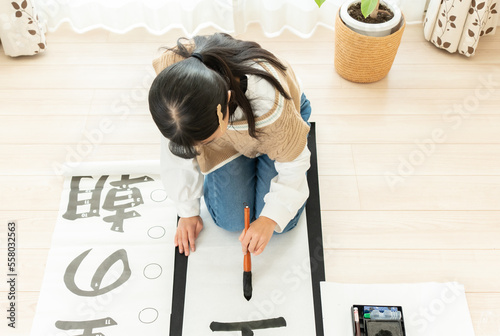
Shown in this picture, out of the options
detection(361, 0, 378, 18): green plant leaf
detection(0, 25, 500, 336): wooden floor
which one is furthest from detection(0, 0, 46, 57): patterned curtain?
detection(361, 0, 378, 18): green plant leaf

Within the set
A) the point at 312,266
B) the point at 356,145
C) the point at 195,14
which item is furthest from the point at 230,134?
the point at 195,14

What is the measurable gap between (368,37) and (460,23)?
333 millimetres

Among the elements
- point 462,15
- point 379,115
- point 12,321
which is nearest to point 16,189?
point 12,321

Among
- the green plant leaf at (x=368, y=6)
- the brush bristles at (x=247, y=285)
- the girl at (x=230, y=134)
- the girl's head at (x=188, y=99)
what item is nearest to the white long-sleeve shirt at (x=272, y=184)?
the girl at (x=230, y=134)

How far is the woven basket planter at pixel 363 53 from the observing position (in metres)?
1.48

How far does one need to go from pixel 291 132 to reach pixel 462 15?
0.86 meters

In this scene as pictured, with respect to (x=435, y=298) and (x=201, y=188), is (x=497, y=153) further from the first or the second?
(x=201, y=188)

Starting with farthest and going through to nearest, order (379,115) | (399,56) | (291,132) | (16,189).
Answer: (399,56)
(379,115)
(16,189)
(291,132)

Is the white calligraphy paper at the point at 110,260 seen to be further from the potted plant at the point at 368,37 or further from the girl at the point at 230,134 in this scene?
the potted plant at the point at 368,37

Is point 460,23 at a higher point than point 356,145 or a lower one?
higher

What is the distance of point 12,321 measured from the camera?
3.86ft

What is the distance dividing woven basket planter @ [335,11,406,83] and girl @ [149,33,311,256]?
1.07ft

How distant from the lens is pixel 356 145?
1.47 meters

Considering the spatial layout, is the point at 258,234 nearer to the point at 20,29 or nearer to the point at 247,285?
the point at 247,285
